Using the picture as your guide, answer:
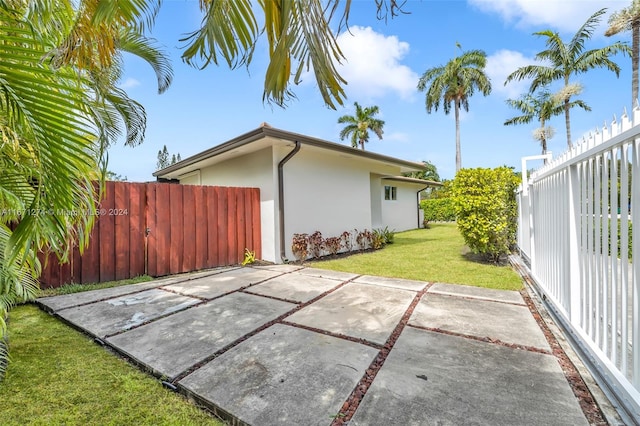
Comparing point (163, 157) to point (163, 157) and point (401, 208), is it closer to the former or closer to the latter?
point (163, 157)

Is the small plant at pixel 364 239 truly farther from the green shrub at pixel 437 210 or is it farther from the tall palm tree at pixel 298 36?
the green shrub at pixel 437 210

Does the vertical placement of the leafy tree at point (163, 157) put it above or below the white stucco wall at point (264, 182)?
above

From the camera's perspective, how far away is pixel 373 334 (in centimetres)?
285

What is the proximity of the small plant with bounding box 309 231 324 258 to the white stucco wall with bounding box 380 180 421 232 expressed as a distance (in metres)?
6.07

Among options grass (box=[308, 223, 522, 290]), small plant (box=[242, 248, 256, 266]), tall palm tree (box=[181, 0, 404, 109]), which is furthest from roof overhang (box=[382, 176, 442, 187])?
tall palm tree (box=[181, 0, 404, 109])

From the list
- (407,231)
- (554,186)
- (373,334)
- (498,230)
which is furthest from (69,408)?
(407,231)

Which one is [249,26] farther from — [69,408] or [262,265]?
[262,265]

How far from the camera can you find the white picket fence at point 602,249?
1600mm

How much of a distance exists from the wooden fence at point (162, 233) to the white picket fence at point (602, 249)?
6.25 m

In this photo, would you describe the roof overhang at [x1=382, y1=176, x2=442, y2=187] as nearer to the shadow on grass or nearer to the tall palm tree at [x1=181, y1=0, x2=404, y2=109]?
the shadow on grass

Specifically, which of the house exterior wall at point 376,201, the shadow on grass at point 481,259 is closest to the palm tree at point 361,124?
the house exterior wall at point 376,201

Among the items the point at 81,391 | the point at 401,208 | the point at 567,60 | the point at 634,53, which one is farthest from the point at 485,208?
the point at 567,60

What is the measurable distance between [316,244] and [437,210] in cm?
1771

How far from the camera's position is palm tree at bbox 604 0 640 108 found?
13234 millimetres
